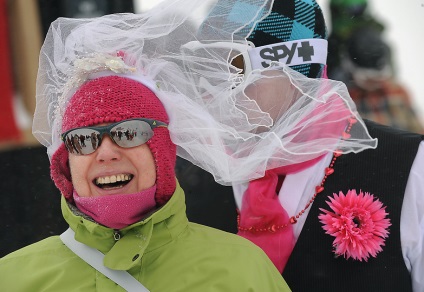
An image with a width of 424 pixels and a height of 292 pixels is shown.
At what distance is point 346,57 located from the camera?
571cm

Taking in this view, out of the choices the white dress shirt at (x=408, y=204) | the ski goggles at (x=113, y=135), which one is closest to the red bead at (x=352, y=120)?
the white dress shirt at (x=408, y=204)

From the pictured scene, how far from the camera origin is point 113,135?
2572 mm

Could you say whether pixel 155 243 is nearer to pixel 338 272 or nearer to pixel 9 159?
pixel 338 272

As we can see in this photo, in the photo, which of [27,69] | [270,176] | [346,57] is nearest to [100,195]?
[270,176]

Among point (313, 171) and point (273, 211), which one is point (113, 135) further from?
→ point (313, 171)

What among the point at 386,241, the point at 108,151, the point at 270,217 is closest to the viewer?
the point at 108,151

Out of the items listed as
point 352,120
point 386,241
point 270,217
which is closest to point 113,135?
point 270,217

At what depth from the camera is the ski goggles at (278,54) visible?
9.72 feet

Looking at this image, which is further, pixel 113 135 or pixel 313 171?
pixel 313 171

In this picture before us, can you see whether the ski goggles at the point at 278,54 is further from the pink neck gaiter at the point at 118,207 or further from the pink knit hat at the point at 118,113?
the pink neck gaiter at the point at 118,207

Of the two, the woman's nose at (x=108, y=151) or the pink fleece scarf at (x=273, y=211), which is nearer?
the woman's nose at (x=108, y=151)

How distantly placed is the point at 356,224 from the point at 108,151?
3.39 feet

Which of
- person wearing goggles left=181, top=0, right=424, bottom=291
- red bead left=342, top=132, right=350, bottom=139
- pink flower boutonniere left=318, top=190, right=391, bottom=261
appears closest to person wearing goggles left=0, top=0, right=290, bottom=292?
person wearing goggles left=181, top=0, right=424, bottom=291

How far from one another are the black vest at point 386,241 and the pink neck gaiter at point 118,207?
Result: 68 cm
